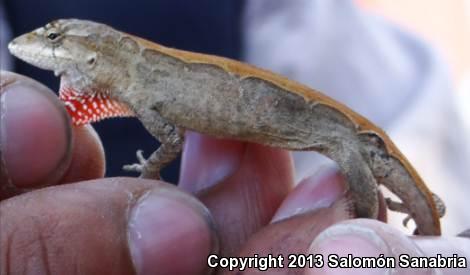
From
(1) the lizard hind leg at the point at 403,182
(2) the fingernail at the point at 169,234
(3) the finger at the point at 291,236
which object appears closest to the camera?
(2) the fingernail at the point at 169,234

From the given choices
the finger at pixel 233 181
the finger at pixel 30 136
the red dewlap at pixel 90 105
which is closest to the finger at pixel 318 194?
the finger at pixel 233 181

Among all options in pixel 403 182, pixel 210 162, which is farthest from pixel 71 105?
pixel 403 182

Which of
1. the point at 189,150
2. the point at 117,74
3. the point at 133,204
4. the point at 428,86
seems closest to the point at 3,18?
the point at 189,150

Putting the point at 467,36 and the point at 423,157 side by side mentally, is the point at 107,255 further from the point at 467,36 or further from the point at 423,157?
the point at 467,36

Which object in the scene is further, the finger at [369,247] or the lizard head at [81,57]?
the lizard head at [81,57]

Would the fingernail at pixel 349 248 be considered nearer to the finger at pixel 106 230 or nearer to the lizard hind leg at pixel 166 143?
the finger at pixel 106 230
